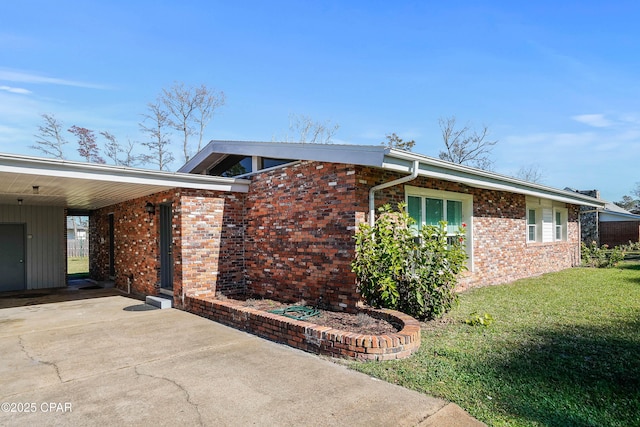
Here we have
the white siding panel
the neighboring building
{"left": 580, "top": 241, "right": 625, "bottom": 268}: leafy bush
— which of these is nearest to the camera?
the white siding panel

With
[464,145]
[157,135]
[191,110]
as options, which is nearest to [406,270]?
[191,110]

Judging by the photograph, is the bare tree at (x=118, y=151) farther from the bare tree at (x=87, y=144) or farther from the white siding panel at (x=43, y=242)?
the white siding panel at (x=43, y=242)

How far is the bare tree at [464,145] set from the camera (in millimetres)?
29672

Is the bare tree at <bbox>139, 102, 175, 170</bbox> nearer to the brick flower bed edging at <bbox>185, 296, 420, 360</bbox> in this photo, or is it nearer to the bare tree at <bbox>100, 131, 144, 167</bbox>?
the bare tree at <bbox>100, 131, 144, 167</bbox>

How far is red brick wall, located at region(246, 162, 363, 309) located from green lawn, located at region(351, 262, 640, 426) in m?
1.79

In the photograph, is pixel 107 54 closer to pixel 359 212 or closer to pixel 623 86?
pixel 359 212

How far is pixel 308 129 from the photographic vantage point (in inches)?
974

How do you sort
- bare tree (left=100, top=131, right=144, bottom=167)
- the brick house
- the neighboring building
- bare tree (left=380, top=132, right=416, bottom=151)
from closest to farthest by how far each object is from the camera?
the brick house → the neighboring building → bare tree (left=100, top=131, right=144, bottom=167) → bare tree (left=380, top=132, right=416, bottom=151)

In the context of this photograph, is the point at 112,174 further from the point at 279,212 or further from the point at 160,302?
the point at 279,212

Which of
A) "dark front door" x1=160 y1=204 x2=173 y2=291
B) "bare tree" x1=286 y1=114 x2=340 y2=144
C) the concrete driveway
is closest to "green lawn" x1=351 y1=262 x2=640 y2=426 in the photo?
the concrete driveway

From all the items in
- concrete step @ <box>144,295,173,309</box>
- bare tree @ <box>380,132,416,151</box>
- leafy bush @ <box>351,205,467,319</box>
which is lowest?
concrete step @ <box>144,295,173,309</box>

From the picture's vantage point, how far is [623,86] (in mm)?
10695

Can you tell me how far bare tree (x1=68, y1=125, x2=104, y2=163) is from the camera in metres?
25.4

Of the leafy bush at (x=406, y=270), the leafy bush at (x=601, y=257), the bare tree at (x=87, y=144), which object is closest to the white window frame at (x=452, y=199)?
the leafy bush at (x=406, y=270)
